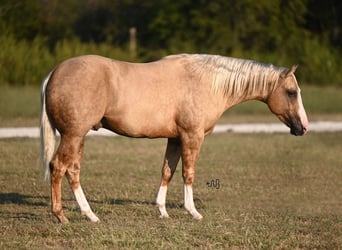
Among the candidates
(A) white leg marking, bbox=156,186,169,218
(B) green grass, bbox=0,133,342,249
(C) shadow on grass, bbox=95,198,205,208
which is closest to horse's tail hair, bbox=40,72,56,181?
(B) green grass, bbox=0,133,342,249

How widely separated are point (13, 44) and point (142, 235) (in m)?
22.8

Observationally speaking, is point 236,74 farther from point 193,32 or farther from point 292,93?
point 193,32

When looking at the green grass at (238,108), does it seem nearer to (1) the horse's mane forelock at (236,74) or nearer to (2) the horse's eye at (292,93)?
(1) the horse's mane forelock at (236,74)

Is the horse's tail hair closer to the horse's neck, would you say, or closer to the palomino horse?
the palomino horse

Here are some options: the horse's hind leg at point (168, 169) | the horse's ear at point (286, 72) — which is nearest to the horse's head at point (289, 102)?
the horse's ear at point (286, 72)

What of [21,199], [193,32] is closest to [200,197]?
[21,199]

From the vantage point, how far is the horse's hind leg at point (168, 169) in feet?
30.7

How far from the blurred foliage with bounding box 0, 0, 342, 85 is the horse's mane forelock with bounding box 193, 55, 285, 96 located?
2024 centimetres

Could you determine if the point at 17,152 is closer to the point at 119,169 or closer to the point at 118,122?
the point at 119,169

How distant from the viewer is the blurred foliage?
30875 mm

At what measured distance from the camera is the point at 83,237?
24.6 feet

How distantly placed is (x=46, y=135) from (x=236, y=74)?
242 centimetres

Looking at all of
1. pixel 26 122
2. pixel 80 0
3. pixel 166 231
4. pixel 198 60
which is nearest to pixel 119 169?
pixel 198 60

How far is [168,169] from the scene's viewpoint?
31.1ft
